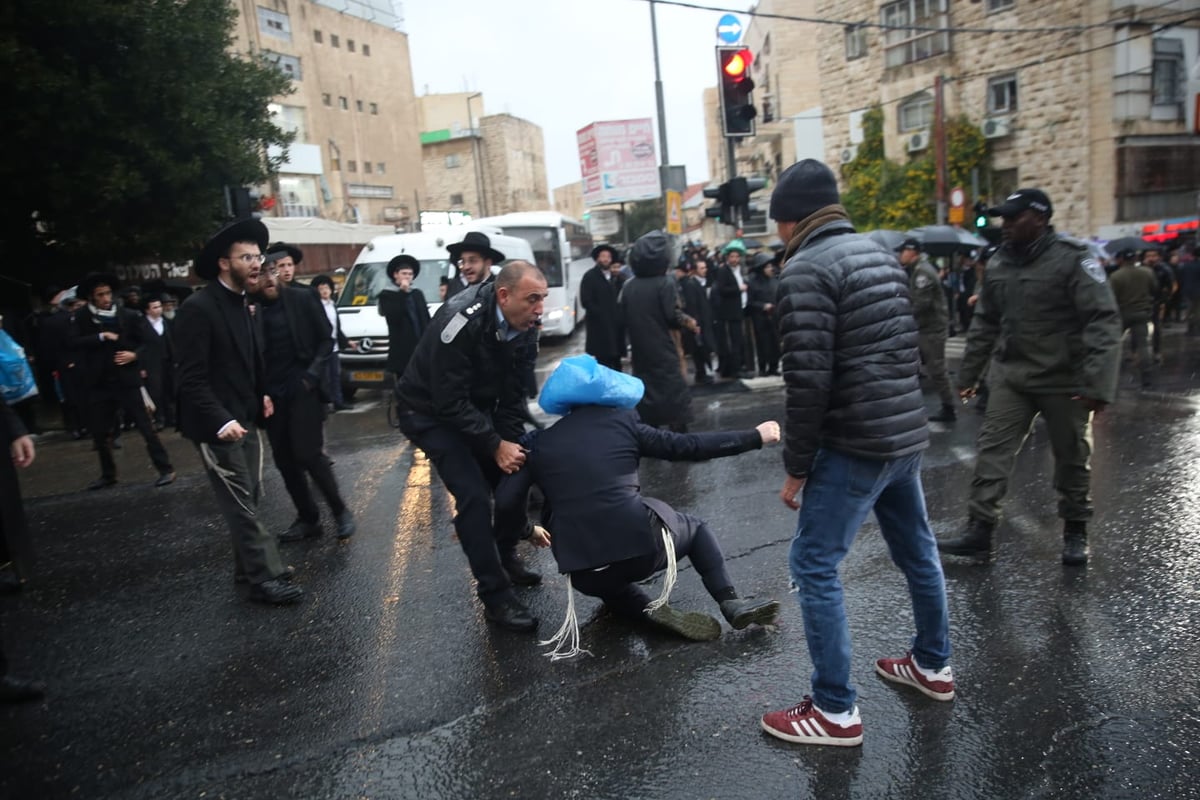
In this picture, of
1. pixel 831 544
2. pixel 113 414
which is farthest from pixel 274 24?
pixel 831 544

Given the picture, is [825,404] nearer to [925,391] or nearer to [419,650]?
[419,650]

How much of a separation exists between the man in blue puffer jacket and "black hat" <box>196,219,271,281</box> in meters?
3.02

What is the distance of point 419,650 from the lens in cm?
394

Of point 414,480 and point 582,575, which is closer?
point 582,575

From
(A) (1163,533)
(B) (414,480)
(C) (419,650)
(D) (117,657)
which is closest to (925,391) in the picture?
(A) (1163,533)

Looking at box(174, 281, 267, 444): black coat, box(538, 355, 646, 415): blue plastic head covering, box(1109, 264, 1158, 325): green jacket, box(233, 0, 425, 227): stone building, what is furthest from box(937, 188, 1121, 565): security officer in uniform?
box(233, 0, 425, 227): stone building

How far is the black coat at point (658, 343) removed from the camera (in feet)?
23.4

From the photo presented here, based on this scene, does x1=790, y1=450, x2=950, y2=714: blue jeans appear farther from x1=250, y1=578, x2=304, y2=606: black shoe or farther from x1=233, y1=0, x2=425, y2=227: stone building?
x1=233, y1=0, x2=425, y2=227: stone building

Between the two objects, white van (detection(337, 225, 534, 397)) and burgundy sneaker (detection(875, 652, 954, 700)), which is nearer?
burgundy sneaker (detection(875, 652, 954, 700))

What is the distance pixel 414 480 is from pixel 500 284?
158 inches

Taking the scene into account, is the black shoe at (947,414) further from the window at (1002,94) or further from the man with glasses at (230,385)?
the window at (1002,94)

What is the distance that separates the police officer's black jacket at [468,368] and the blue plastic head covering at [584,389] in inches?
16.0

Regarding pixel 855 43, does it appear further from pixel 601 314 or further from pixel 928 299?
pixel 601 314

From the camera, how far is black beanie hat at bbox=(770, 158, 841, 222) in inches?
113
